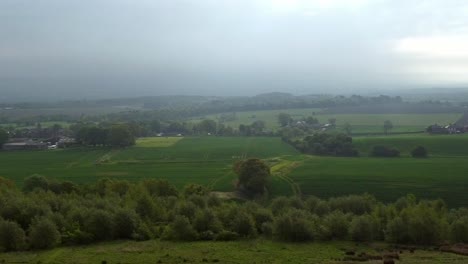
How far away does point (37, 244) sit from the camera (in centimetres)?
3341

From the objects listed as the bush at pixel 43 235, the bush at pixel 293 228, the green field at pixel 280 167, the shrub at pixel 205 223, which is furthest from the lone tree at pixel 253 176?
the bush at pixel 43 235

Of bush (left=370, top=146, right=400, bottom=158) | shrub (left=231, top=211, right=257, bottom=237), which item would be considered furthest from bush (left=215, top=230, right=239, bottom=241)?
bush (left=370, top=146, right=400, bottom=158)

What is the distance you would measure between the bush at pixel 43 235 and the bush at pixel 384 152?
210ft

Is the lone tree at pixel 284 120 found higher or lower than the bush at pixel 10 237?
higher

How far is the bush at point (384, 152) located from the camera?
82.9 metres

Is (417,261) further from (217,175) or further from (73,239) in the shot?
(217,175)

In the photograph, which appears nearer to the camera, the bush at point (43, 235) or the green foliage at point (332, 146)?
the bush at point (43, 235)

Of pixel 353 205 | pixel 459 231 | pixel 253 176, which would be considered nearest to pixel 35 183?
pixel 253 176

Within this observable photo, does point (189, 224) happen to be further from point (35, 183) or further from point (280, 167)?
point (280, 167)

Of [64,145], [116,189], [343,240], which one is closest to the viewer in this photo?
[343,240]

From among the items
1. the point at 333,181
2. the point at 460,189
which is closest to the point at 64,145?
the point at 333,181

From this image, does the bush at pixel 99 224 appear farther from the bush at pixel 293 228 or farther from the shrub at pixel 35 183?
the shrub at pixel 35 183

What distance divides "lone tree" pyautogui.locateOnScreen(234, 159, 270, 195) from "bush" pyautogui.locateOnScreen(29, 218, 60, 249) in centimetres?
2848

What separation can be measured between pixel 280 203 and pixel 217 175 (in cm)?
2319
